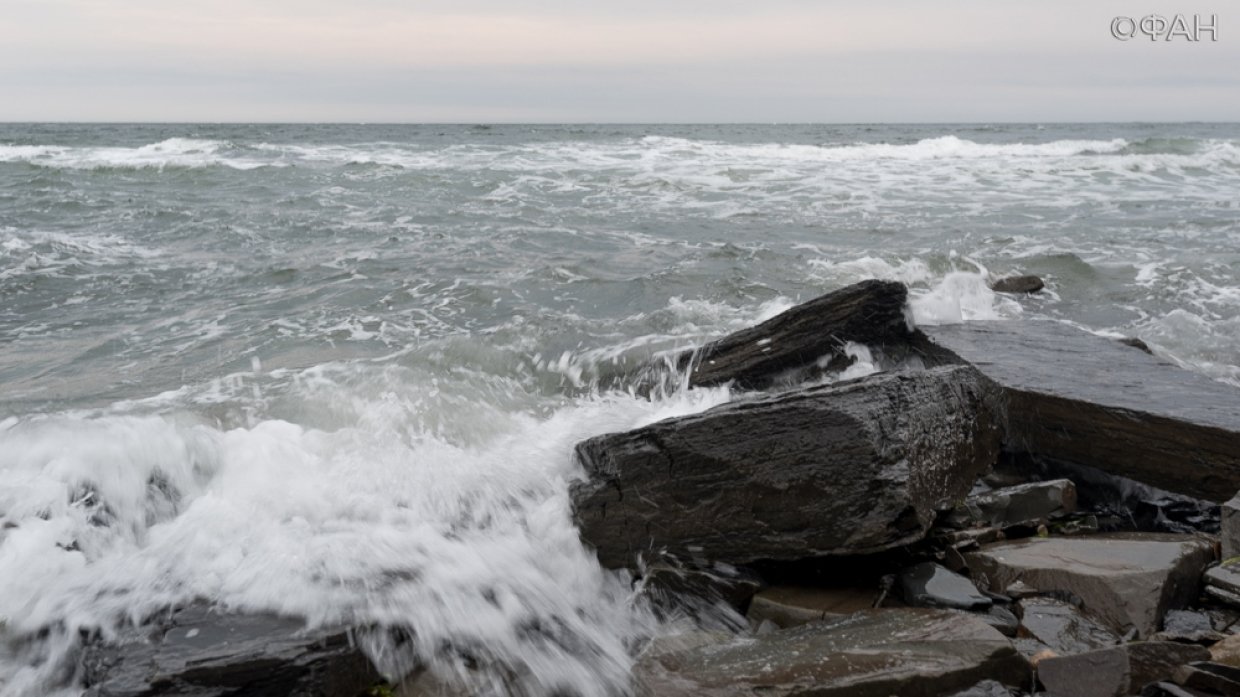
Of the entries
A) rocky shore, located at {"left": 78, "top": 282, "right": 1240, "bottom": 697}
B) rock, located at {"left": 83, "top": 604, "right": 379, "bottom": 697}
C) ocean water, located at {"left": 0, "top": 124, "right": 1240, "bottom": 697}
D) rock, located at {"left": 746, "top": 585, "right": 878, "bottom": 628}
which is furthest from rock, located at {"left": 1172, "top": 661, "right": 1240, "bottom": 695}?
rock, located at {"left": 83, "top": 604, "right": 379, "bottom": 697}

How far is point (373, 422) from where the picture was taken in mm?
6051

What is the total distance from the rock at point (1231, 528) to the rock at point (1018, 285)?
20.9ft

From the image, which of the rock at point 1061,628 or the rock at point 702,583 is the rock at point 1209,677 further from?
the rock at point 702,583

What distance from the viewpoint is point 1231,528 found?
3.64 meters

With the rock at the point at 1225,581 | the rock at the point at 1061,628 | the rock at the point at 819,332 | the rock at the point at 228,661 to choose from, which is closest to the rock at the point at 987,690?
the rock at the point at 1061,628

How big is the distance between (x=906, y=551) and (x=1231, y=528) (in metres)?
1.25

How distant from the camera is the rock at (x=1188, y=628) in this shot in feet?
10.3

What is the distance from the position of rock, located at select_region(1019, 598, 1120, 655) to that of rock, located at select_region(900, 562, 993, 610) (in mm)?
153

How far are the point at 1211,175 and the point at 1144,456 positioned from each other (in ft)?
81.8

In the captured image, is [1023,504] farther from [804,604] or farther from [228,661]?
[228,661]

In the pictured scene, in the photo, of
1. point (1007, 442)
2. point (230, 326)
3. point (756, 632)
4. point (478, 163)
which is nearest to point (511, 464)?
point (756, 632)

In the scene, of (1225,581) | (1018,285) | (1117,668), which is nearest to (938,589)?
(1117,668)

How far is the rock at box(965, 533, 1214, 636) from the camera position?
333 centimetres

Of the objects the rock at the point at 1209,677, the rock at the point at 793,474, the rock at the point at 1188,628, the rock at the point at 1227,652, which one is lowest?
the rock at the point at 1188,628
